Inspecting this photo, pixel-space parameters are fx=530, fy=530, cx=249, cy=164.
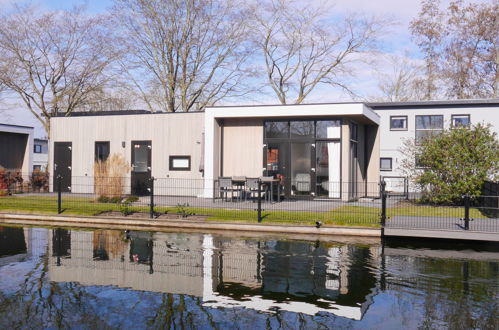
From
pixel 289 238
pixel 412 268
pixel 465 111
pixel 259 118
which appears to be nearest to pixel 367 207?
pixel 289 238

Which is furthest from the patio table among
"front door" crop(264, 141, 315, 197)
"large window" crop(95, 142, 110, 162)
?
"large window" crop(95, 142, 110, 162)

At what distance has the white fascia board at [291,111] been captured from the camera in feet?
62.6

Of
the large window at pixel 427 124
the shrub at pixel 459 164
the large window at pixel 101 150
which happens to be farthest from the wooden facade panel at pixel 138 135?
the large window at pixel 427 124

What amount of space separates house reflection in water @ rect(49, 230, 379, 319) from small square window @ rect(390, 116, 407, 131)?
59.7ft

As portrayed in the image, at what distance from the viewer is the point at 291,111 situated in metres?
19.5

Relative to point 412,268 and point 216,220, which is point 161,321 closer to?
point 412,268

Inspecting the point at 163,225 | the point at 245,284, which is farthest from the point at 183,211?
the point at 245,284

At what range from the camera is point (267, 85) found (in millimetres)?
39562

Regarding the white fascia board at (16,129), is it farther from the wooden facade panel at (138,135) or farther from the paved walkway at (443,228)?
the paved walkway at (443,228)

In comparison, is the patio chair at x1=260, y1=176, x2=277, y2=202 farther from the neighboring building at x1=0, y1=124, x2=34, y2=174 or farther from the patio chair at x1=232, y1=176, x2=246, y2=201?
the neighboring building at x1=0, y1=124, x2=34, y2=174

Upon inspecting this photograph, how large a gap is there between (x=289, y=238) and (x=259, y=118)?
27.8 ft

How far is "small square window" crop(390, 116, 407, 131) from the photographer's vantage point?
28875 millimetres

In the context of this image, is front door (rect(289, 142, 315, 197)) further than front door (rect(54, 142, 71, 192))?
No

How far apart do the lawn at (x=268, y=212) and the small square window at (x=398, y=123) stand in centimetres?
1077
